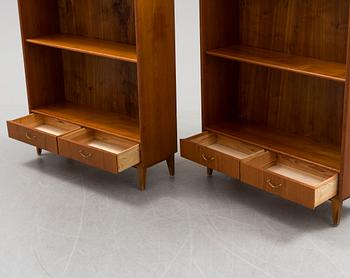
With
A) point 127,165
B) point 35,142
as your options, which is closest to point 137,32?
point 127,165

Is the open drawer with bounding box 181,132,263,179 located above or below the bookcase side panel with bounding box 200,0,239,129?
below

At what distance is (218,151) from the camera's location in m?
3.71

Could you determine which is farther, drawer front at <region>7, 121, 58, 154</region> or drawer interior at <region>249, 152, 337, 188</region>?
drawer front at <region>7, 121, 58, 154</region>

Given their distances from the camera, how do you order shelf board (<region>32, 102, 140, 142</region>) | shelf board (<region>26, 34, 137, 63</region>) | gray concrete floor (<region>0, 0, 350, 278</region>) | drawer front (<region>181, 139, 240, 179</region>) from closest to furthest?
gray concrete floor (<region>0, 0, 350, 278</region>) → drawer front (<region>181, 139, 240, 179</region>) → shelf board (<region>26, 34, 137, 63</region>) → shelf board (<region>32, 102, 140, 142</region>)

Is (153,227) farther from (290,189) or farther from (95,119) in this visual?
(95,119)

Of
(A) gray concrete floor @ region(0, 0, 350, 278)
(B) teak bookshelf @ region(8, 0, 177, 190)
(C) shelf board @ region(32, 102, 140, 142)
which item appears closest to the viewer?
(A) gray concrete floor @ region(0, 0, 350, 278)

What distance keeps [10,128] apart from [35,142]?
9.3 inches

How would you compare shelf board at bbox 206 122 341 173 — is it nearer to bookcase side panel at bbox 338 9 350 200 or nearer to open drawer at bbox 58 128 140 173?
bookcase side panel at bbox 338 9 350 200

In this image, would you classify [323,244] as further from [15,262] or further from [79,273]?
[15,262]

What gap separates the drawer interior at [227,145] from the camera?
379 centimetres

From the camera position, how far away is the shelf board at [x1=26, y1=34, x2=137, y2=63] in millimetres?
3826

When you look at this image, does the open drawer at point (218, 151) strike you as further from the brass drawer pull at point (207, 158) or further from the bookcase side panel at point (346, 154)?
the bookcase side panel at point (346, 154)

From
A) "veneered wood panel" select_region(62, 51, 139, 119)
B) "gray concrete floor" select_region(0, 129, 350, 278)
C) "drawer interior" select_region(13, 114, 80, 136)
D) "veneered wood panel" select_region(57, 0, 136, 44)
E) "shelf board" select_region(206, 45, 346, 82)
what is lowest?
"gray concrete floor" select_region(0, 129, 350, 278)

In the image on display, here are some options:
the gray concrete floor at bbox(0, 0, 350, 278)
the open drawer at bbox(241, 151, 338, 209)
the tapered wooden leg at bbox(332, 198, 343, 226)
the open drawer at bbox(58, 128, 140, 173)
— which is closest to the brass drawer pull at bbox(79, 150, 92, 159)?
the open drawer at bbox(58, 128, 140, 173)
